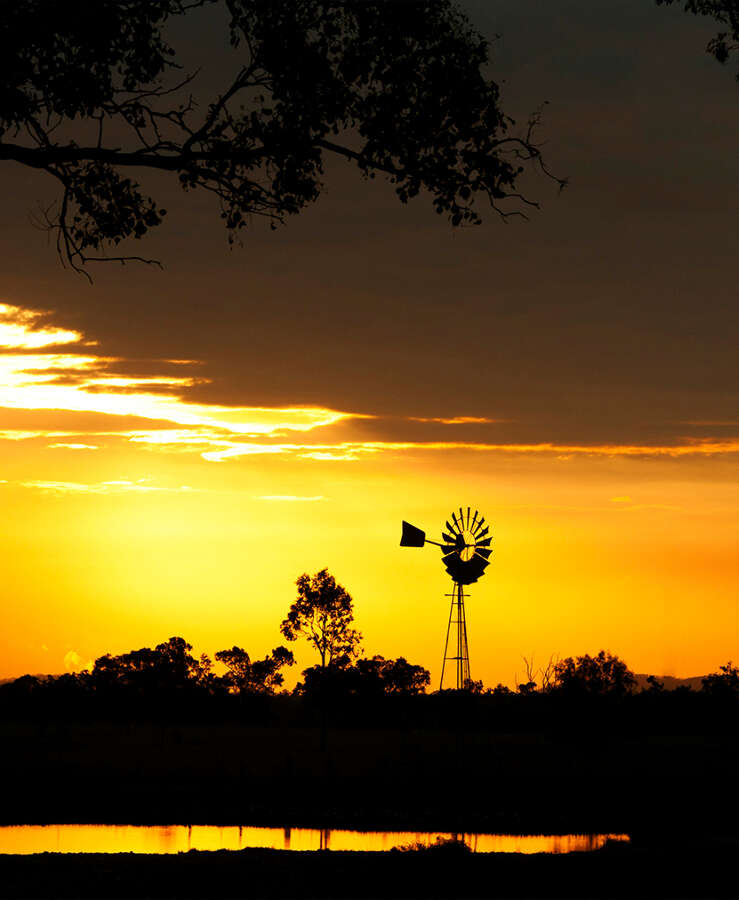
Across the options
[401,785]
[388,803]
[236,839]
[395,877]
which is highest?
[401,785]

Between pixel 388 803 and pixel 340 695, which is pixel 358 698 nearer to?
pixel 340 695

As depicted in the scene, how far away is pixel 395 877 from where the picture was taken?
599 inches

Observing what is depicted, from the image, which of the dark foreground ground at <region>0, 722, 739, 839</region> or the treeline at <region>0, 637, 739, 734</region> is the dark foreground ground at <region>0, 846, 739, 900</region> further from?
the treeline at <region>0, 637, 739, 734</region>

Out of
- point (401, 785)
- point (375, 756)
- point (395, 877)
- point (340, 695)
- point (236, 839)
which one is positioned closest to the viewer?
point (395, 877)

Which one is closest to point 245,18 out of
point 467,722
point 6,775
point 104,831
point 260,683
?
point 104,831

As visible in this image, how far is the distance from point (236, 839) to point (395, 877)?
20929 millimetres

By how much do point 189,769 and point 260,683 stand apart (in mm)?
65641

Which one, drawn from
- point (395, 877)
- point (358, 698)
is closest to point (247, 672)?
point (358, 698)

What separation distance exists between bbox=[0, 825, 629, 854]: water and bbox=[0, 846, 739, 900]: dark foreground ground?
607 inches

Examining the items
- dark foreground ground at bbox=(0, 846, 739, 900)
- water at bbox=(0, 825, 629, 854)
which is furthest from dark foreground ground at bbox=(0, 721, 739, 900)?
water at bbox=(0, 825, 629, 854)

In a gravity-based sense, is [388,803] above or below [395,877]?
above

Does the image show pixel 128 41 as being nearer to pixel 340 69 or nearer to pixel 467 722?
pixel 340 69

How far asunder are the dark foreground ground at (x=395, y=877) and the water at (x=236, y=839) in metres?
15.4

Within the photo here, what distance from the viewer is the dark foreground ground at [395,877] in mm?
14594
